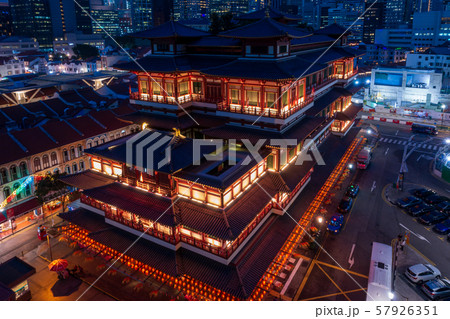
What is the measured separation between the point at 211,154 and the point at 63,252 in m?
20.6

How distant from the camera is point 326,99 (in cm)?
5084

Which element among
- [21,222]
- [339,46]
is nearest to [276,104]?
[339,46]

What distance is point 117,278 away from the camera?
1324 inches

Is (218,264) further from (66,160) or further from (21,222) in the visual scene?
(66,160)

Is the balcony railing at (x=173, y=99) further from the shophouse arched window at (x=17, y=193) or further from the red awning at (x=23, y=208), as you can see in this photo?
the shophouse arched window at (x=17, y=193)

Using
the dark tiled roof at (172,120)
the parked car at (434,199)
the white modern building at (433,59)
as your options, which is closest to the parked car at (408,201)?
the parked car at (434,199)

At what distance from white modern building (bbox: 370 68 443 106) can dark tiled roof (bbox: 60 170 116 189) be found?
320ft

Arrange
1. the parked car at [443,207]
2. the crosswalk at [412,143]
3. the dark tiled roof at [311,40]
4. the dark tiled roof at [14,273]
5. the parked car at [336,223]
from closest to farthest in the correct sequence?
the dark tiled roof at [14,273] < the parked car at [336,223] < the dark tiled roof at [311,40] < the parked car at [443,207] < the crosswalk at [412,143]

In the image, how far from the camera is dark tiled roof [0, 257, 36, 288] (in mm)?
28708

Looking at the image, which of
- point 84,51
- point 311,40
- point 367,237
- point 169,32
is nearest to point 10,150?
point 169,32

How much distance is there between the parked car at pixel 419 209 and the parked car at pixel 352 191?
7293mm

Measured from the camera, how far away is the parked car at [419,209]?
4573cm

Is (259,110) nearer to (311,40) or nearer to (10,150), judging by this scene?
(311,40)

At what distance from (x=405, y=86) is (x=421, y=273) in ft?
280
